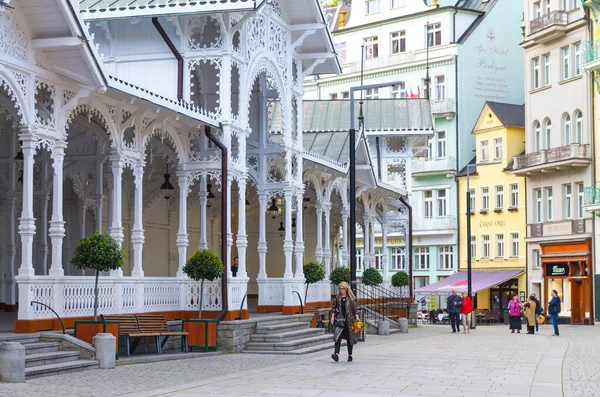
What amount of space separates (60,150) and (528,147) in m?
39.6

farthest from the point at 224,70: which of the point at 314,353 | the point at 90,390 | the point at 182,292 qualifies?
the point at 90,390

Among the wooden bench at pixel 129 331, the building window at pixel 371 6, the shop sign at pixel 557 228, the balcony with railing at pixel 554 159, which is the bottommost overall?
the wooden bench at pixel 129 331

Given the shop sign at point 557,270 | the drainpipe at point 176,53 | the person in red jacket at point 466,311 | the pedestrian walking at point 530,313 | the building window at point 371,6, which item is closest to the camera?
the drainpipe at point 176,53

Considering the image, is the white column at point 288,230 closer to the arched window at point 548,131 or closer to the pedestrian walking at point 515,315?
the pedestrian walking at point 515,315

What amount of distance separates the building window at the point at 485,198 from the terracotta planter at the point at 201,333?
41.6m

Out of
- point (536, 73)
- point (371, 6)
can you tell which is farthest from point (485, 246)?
point (371, 6)

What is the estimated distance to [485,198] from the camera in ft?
210

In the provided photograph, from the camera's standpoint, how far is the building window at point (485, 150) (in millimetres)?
63469

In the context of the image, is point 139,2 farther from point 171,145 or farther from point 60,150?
point 60,150

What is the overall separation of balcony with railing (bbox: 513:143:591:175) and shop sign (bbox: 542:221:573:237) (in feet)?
8.68

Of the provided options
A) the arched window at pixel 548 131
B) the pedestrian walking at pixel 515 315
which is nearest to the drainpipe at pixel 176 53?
the pedestrian walking at pixel 515 315

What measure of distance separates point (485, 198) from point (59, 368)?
1900 inches

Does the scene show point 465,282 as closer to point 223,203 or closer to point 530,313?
point 530,313

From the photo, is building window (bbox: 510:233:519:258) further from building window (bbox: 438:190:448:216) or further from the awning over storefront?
building window (bbox: 438:190:448:216)
